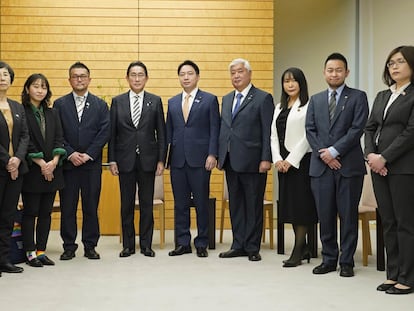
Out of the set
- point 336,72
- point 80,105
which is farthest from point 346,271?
point 80,105

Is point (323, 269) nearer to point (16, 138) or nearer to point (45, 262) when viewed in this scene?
point (45, 262)

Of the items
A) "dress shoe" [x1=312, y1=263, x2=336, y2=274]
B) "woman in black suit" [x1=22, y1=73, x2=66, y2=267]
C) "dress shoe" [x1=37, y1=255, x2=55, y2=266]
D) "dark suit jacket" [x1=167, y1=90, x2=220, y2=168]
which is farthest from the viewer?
"dark suit jacket" [x1=167, y1=90, x2=220, y2=168]

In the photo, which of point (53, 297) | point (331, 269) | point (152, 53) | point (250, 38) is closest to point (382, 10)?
point (250, 38)

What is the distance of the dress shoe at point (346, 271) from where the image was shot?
471 cm

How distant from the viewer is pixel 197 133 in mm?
5621

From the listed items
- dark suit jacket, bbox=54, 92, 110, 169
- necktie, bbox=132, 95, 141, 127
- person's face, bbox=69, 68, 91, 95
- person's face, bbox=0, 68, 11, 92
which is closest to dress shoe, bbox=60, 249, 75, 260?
dark suit jacket, bbox=54, 92, 110, 169

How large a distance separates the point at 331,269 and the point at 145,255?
5.47 ft

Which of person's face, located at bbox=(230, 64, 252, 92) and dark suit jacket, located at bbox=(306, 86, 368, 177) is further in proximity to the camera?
person's face, located at bbox=(230, 64, 252, 92)

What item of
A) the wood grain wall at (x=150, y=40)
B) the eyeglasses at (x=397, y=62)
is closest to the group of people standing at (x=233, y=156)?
the eyeglasses at (x=397, y=62)

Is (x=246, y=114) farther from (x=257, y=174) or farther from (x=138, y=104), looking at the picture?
(x=138, y=104)

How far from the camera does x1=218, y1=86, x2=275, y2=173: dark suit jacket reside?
5.40 metres

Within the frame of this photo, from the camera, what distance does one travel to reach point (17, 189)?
190 inches

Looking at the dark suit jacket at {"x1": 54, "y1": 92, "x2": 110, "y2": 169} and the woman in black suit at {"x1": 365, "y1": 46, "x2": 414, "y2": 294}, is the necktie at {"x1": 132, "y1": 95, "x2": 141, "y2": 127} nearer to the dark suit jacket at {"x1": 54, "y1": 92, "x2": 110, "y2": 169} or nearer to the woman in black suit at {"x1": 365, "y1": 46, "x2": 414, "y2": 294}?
the dark suit jacket at {"x1": 54, "y1": 92, "x2": 110, "y2": 169}

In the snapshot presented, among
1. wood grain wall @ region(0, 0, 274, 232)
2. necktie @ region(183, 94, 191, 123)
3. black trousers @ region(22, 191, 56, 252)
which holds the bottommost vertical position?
black trousers @ region(22, 191, 56, 252)
